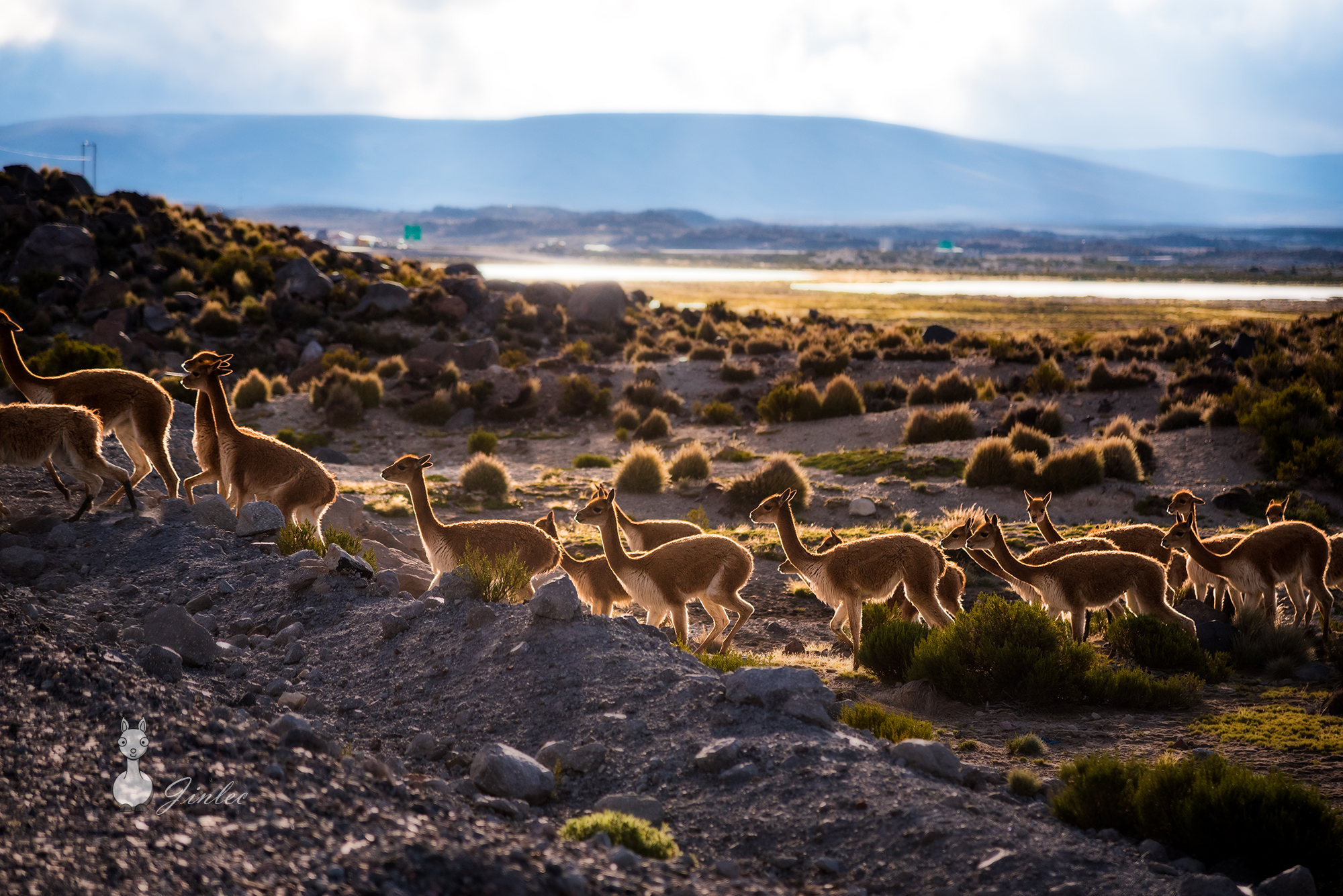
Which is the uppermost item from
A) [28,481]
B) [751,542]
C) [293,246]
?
[293,246]

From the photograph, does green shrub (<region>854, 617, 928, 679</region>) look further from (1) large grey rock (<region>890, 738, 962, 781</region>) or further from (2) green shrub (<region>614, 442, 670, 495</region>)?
(2) green shrub (<region>614, 442, 670, 495</region>)

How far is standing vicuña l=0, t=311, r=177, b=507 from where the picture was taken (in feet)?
31.3

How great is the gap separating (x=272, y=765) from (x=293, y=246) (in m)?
49.0

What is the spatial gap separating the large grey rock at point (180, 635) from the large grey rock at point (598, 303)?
1397 inches

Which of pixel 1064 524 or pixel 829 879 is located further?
pixel 1064 524

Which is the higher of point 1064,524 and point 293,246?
point 293,246

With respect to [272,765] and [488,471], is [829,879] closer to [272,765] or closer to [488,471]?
[272,765]

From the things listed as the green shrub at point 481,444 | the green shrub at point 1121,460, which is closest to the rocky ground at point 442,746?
the green shrub at point 1121,460

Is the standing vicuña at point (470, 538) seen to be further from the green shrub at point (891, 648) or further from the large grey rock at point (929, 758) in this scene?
the large grey rock at point (929, 758)

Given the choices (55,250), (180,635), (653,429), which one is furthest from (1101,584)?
(55,250)

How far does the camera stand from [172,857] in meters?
3.99

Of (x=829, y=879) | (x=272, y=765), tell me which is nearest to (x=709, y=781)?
(x=829, y=879)

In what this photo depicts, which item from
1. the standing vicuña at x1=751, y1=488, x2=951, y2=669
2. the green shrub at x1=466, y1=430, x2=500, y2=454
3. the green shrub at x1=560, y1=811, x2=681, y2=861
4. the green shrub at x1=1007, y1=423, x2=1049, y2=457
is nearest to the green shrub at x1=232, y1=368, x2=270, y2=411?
the green shrub at x1=466, y1=430, x2=500, y2=454

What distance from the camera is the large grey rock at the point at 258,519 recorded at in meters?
9.59
